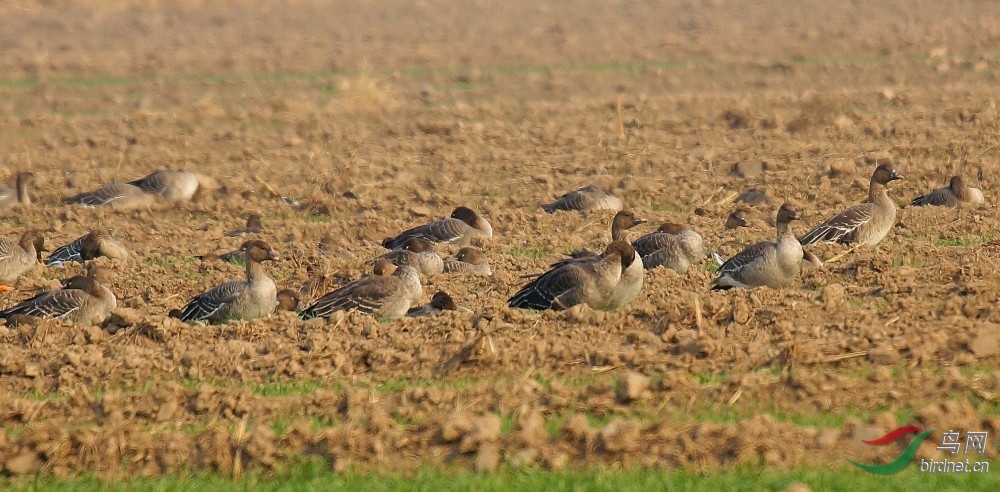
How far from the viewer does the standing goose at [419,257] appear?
47.4 feet

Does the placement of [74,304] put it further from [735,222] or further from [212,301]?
[735,222]

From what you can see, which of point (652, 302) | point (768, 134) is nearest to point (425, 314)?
point (652, 302)

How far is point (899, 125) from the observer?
23.2m

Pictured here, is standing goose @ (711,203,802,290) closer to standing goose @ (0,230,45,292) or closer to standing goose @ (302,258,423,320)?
standing goose @ (302,258,423,320)

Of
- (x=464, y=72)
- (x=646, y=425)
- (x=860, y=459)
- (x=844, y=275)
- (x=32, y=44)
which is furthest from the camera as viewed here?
(x=32, y=44)

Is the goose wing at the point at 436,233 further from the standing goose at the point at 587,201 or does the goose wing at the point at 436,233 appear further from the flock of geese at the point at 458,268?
the standing goose at the point at 587,201

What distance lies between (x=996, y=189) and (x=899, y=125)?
5.32m

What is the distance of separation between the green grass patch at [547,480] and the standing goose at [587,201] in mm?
10126

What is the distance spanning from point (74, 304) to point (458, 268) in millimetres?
4078

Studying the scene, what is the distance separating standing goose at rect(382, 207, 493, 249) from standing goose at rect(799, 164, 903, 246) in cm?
387

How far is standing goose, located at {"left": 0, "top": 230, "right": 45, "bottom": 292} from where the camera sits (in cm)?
1515

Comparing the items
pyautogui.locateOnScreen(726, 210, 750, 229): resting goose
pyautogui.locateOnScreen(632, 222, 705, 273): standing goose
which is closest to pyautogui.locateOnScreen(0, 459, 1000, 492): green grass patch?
pyautogui.locateOnScreen(632, 222, 705, 273): standing goose

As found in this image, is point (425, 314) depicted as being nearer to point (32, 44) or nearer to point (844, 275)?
point (844, 275)

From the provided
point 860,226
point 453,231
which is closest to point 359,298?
point 453,231
